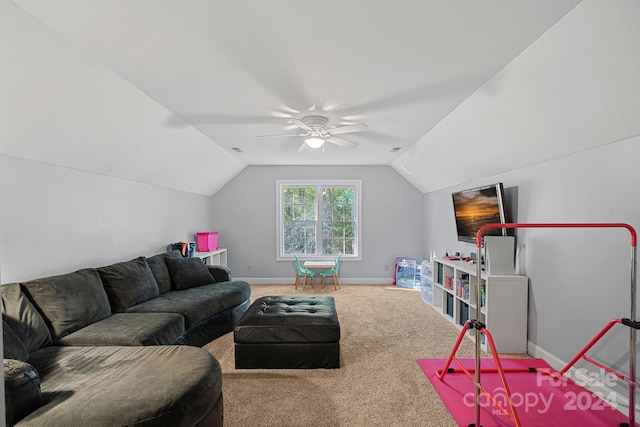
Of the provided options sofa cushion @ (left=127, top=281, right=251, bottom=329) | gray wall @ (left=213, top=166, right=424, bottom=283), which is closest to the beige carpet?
sofa cushion @ (left=127, top=281, right=251, bottom=329)

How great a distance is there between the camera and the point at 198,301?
3.69 meters

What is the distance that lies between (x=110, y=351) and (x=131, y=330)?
1.29 ft

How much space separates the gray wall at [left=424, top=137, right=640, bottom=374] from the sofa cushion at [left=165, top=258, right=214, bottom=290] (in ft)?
12.7

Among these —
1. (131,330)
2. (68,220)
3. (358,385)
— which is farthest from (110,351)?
(358,385)

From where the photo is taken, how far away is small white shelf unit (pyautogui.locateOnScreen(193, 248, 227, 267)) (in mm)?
5820

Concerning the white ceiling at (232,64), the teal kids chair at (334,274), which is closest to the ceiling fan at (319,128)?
the white ceiling at (232,64)

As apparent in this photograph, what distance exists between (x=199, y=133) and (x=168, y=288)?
203 centimetres

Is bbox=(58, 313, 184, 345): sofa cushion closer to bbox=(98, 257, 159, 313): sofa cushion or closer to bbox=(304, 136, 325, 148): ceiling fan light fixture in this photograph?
bbox=(98, 257, 159, 313): sofa cushion

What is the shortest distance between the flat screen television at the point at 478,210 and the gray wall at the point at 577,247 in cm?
16

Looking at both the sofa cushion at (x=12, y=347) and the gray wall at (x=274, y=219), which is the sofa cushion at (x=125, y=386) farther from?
the gray wall at (x=274, y=219)

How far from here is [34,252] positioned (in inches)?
114

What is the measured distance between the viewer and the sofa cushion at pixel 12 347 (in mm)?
2010

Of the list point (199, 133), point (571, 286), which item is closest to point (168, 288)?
point (199, 133)

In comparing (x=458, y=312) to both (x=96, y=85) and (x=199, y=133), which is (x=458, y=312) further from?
(x=96, y=85)
